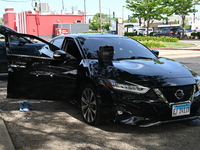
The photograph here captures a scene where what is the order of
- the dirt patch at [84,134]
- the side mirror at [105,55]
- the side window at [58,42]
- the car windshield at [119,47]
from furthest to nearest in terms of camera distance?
the side window at [58,42] < the car windshield at [119,47] < the side mirror at [105,55] < the dirt patch at [84,134]

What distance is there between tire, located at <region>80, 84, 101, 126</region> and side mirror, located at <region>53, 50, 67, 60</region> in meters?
0.72

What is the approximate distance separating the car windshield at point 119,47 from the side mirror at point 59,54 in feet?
1.30

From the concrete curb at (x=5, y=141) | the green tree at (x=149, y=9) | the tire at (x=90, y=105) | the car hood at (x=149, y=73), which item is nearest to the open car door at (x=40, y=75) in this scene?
the tire at (x=90, y=105)

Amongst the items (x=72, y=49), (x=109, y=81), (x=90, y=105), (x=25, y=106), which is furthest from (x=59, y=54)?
(x=25, y=106)

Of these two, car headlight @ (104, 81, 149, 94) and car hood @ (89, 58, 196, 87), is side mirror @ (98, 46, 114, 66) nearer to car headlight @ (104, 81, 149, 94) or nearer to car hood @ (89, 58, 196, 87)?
car hood @ (89, 58, 196, 87)

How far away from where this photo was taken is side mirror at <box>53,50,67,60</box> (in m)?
5.28

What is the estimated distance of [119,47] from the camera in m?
5.70

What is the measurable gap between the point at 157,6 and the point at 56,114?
4049 cm

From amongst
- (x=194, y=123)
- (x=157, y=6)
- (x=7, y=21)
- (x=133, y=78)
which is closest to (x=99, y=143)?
(x=133, y=78)

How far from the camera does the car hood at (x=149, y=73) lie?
14.1 feet

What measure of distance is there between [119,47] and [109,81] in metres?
1.45

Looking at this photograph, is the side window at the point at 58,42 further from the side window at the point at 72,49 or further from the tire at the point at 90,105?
the tire at the point at 90,105

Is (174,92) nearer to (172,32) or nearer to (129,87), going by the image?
(129,87)

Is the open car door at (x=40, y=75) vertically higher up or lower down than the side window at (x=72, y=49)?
lower down
